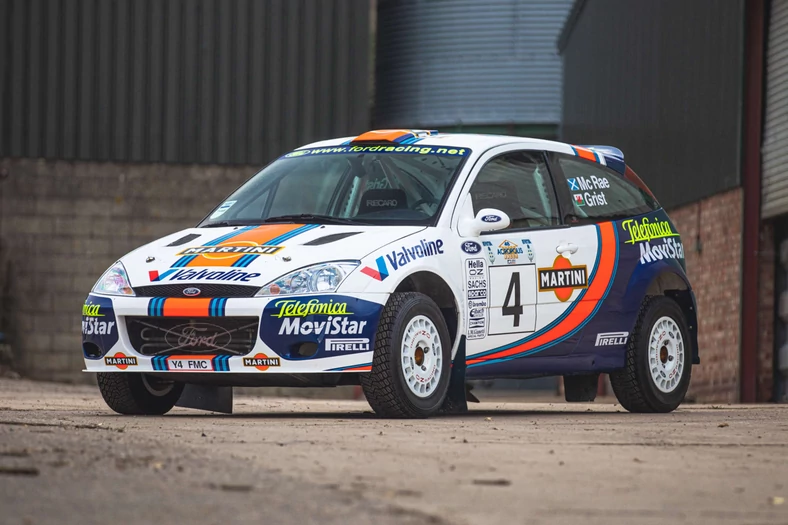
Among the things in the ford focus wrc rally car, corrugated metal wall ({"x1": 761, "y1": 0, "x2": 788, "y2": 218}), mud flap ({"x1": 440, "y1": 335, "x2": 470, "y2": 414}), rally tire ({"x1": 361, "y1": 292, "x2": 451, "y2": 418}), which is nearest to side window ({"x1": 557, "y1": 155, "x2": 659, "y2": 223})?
the ford focus wrc rally car

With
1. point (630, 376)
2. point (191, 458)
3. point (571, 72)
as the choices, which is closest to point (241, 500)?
point (191, 458)

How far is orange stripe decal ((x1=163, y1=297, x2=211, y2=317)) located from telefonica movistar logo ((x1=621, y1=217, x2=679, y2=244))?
11.0 feet

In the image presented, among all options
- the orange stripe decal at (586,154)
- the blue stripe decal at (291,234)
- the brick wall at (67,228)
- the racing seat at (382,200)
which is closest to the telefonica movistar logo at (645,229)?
the orange stripe decal at (586,154)

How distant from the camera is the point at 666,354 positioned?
426 inches

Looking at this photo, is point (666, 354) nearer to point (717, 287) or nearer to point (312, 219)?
point (312, 219)

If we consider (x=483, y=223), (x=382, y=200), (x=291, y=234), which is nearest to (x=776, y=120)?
(x=483, y=223)

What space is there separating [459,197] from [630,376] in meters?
1.99

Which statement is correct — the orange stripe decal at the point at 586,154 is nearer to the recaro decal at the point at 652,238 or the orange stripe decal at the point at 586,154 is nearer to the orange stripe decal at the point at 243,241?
the recaro decal at the point at 652,238

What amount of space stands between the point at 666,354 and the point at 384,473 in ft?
17.9

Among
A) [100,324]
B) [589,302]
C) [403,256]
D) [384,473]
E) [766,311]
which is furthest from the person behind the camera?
[766,311]

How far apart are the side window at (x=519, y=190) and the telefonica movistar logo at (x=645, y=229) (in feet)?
2.42

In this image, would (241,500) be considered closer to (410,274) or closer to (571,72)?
(410,274)

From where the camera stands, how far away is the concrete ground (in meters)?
4.72

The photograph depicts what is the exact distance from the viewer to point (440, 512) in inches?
187
